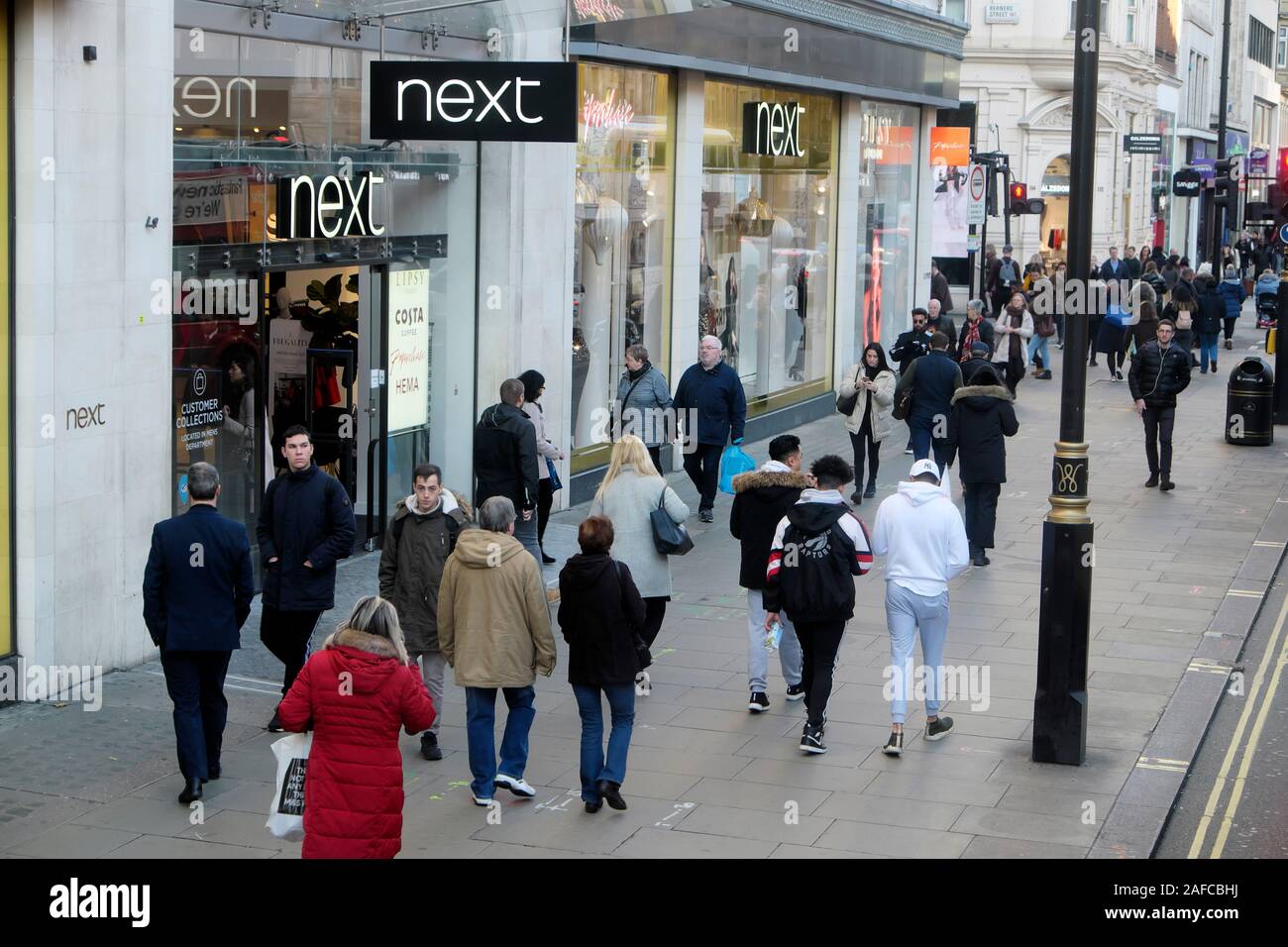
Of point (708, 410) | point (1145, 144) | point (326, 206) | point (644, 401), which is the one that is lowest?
point (708, 410)

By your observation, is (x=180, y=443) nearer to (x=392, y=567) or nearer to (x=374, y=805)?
(x=392, y=567)

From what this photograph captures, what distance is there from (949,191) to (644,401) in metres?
18.6

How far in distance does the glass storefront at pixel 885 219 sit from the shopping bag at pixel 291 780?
19.7m

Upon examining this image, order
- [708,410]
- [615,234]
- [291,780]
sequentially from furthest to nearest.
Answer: [615,234]
[708,410]
[291,780]

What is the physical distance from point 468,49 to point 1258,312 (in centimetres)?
2979

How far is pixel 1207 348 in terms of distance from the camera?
31.6 meters

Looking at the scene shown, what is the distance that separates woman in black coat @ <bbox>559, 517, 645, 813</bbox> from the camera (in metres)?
8.81

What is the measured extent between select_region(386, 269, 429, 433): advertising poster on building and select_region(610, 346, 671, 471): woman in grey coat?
185cm

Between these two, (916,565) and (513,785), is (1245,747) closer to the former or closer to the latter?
(916,565)

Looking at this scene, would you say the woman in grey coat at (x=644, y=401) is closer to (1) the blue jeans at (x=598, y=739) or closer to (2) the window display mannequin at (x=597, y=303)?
(2) the window display mannequin at (x=597, y=303)

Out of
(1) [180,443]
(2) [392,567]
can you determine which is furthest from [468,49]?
(2) [392,567]

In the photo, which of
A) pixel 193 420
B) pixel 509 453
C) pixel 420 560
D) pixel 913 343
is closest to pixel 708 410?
pixel 509 453

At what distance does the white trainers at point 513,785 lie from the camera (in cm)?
905

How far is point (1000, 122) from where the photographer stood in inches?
2012
